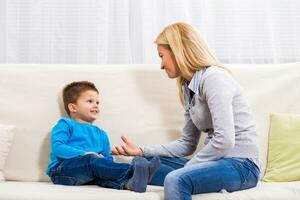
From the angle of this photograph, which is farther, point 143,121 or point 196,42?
point 143,121

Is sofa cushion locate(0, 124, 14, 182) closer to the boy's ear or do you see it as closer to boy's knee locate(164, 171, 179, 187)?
the boy's ear

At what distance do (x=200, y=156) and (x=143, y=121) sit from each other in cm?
53

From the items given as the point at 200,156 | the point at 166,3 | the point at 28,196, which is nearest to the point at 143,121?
the point at 200,156

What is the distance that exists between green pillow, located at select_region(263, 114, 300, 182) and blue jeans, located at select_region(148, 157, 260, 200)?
0.30 m

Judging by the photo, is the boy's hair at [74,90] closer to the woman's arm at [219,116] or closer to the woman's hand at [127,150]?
the woman's hand at [127,150]

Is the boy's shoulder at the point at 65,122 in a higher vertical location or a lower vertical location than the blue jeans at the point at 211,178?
higher

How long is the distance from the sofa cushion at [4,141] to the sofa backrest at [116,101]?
0.05 m

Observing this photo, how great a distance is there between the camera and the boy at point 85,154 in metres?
1.91

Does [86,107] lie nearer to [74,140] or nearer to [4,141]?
[74,140]

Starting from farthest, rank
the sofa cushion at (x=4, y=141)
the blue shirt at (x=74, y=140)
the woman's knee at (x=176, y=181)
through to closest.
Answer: the sofa cushion at (x=4, y=141) → the blue shirt at (x=74, y=140) → the woman's knee at (x=176, y=181)

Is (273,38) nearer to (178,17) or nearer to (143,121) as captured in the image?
(178,17)

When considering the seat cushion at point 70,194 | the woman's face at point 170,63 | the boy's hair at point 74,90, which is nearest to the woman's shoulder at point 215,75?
the woman's face at point 170,63

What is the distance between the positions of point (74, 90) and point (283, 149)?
3.26 ft

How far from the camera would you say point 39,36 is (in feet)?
9.97
